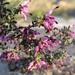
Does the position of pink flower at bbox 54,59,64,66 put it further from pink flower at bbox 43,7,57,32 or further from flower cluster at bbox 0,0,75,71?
pink flower at bbox 43,7,57,32

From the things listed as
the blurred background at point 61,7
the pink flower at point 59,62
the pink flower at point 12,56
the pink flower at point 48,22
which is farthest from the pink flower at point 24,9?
the blurred background at point 61,7

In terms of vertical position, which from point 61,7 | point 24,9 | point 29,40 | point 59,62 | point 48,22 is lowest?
point 61,7

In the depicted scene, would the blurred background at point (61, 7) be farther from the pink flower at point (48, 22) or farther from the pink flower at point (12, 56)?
the pink flower at point (48, 22)

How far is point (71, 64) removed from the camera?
5625mm

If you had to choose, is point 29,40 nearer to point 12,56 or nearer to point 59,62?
point 12,56

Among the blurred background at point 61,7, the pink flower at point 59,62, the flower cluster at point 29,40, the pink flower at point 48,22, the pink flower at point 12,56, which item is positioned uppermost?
the pink flower at point 48,22

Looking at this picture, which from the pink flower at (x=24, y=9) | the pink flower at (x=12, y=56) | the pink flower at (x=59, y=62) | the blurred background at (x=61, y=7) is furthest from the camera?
the blurred background at (x=61, y=7)

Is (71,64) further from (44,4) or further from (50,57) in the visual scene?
(44,4)

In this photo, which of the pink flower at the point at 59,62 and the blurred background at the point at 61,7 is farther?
the blurred background at the point at 61,7

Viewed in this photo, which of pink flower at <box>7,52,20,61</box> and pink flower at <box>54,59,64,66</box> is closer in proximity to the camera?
pink flower at <box>7,52,20,61</box>

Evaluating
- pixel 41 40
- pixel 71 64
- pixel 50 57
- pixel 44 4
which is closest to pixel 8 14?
pixel 41 40

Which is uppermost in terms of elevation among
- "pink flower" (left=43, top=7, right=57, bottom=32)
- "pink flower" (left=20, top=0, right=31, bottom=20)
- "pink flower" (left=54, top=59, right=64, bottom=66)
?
"pink flower" (left=20, top=0, right=31, bottom=20)

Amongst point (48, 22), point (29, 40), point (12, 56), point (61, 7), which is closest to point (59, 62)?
point (12, 56)

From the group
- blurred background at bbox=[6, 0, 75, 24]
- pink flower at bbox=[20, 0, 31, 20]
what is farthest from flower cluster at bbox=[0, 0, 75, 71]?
blurred background at bbox=[6, 0, 75, 24]
